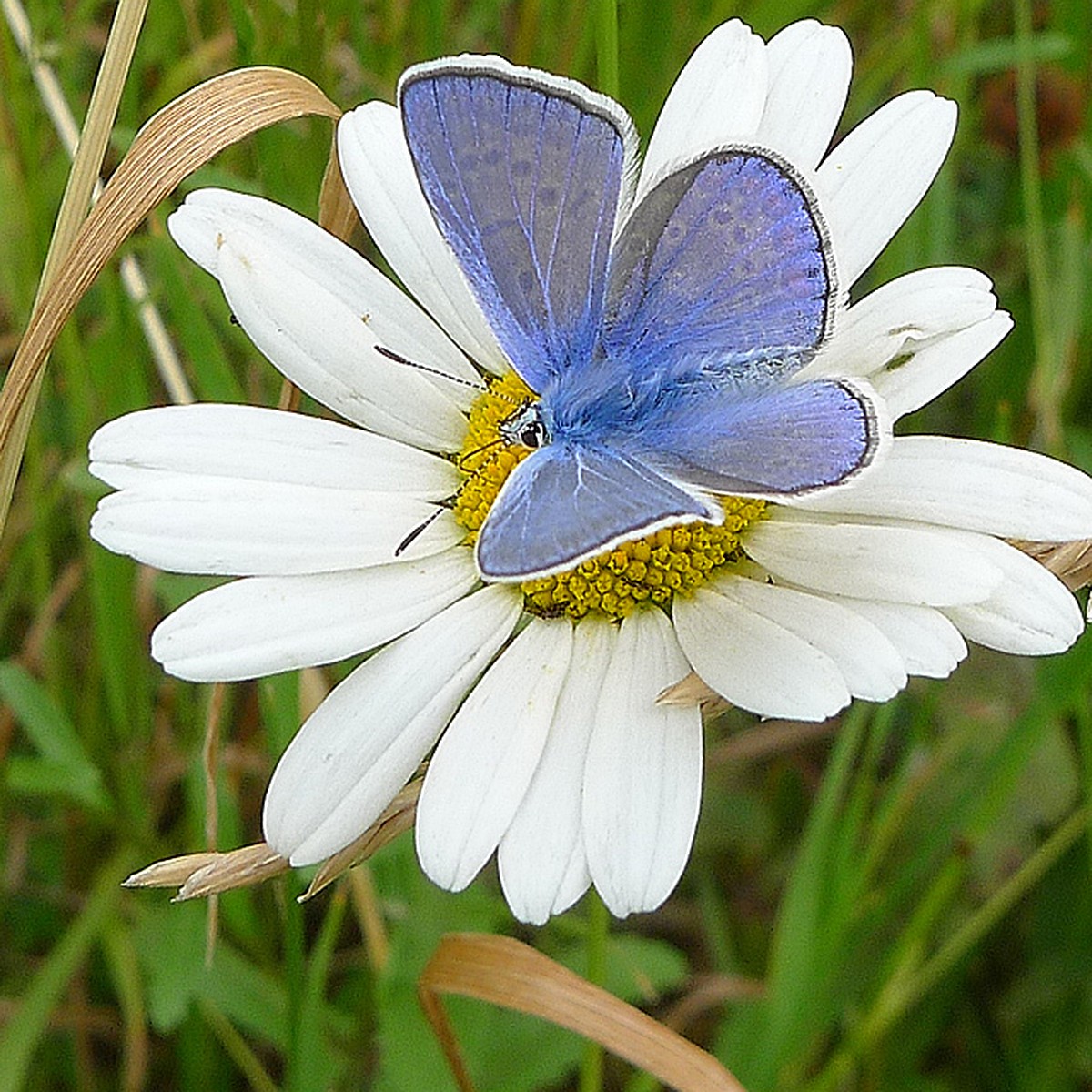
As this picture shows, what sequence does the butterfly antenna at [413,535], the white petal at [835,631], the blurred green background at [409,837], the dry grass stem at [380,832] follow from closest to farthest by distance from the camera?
the white petal at [835,631], the dry grass stem at [380,832], the butterfly antenna at [413,535], the blurred green background at [409,837]

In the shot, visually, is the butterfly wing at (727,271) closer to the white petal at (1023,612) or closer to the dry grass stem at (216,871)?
the white petal at (1023,612)

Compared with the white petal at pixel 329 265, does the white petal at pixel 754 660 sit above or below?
below

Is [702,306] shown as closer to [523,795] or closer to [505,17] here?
[523,795]

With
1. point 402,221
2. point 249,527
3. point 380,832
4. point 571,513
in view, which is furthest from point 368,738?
point 402,221

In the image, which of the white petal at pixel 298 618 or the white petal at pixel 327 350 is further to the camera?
the white petal at pixel 327 350

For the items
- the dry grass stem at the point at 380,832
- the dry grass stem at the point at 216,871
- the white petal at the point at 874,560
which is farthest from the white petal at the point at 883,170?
the dry grass stem at the point at 216,871

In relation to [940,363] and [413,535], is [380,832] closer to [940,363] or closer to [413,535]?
[413,535]

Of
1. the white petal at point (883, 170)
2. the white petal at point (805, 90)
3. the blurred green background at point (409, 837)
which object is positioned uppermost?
the white petal at point (805, 90)

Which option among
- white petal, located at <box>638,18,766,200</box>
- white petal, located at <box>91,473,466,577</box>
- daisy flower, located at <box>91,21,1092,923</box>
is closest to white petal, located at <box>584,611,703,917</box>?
daisy flower, located at <box>91,21,1092,923</box>
